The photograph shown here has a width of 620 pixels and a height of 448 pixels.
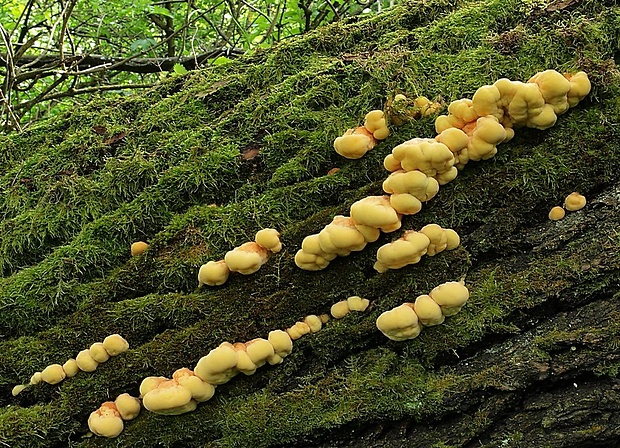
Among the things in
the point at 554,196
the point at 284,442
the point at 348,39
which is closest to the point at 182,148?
the point at 348,39

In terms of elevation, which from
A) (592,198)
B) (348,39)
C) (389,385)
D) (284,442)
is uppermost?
(348,39)

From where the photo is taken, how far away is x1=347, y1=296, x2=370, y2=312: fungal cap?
197 cm

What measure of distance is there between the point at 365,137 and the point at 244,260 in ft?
2.28

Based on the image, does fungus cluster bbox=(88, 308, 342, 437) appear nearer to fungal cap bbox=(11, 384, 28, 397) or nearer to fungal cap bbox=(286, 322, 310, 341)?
fungal cap bbox=(286, 322, 310, 341)

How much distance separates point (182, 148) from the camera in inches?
102

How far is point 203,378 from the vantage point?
185 cm

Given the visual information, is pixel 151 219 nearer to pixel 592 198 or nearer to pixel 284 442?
pixel 284 442

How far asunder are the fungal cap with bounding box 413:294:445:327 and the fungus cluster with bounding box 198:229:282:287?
602 millimetres

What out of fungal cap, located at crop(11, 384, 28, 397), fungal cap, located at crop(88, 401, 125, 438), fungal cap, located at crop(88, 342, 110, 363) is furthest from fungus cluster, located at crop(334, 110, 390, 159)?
fungal cap, located at crop(11, 384, 28, 397)

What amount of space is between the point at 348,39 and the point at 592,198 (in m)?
1.45

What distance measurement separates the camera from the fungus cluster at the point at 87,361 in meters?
2.04

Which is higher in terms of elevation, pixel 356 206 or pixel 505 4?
pixel 505 4

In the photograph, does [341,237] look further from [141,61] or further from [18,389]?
[141,61]

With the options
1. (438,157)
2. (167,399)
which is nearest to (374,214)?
(438,157)
